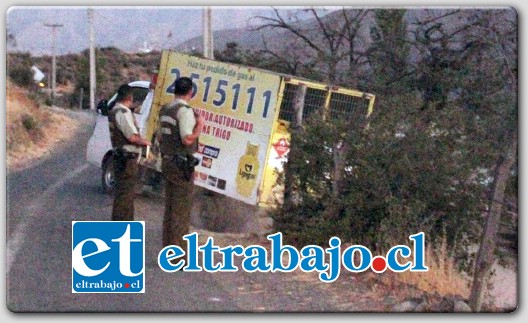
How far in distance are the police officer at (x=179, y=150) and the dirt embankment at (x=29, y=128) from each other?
0.70 metres

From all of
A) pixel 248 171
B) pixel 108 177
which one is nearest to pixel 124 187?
pixel 108 177

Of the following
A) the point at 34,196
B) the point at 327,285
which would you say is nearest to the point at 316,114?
the point at 327,285

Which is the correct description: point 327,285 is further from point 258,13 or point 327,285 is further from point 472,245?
point 258,13

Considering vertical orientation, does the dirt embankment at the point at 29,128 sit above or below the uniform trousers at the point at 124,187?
above

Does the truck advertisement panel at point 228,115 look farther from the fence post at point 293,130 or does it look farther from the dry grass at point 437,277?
the dry grass at point 437,277

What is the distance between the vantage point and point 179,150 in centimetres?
962

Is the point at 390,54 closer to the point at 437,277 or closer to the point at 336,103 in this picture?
the point at 336,103

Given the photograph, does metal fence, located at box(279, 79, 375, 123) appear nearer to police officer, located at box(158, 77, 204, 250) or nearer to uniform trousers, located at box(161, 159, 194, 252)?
police officer, located at box(158, 77, 204, 250)

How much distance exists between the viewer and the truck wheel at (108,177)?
960cm

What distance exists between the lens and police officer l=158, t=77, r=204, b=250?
960 centimetres

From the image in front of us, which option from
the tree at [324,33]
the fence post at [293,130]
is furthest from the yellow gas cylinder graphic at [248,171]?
the tree at [324,33]

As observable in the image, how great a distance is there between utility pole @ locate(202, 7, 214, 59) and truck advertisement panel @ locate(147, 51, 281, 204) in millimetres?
165

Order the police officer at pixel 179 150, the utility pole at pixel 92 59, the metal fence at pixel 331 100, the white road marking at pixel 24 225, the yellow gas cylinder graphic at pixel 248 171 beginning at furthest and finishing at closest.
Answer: the yellow gas cylinder graphic at pixel 248 171
the metal fence at pixel 331 100
the police officer at pixel 179 150
the utility pole at pixel 92 59
the white road marking at pixel 24 225

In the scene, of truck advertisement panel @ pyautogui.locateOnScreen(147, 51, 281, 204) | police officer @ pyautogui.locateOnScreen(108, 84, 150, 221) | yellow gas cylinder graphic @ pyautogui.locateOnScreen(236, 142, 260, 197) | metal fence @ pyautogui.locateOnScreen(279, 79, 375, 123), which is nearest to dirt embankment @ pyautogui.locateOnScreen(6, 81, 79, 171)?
police officer @ pyautogui.locateOnScreen(108, 84, 150, 221)
